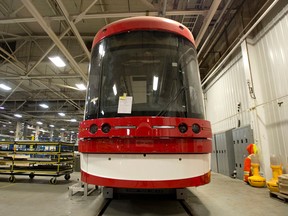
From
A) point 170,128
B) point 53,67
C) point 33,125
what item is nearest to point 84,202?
point 170,128

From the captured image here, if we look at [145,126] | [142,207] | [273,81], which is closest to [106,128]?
[145,126]

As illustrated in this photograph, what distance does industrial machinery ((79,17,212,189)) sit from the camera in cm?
193

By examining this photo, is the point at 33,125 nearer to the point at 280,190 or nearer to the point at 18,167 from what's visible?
the point at 18,167

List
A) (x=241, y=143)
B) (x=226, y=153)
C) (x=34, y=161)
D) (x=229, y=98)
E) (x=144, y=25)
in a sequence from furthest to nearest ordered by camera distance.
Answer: (x=229, y=98) < (x=226, y=153) < (x=241, y=143) < (x=34, y=161) < (x=144, y=25)

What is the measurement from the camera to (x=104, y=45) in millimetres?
2508

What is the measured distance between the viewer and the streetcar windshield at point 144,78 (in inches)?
84.6

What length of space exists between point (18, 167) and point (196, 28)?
7454mm

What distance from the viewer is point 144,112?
2080 mm

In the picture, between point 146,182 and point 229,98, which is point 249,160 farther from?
point 146,182

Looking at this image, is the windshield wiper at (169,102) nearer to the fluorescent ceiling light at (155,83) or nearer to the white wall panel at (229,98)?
the fluorescent ceiling light at (155,83)

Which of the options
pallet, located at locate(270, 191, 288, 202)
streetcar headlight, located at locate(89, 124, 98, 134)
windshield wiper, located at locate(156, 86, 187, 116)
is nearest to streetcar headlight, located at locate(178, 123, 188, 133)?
windshield wiper, located at locate(156, 86, 187, 116)

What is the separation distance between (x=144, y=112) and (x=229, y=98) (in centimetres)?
650

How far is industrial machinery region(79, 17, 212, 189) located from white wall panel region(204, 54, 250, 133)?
4.77 metres

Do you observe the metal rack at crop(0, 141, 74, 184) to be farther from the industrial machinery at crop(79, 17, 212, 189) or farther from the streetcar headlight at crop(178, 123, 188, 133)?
the streetcar headlight at crop(178, 123, 188, 133)
